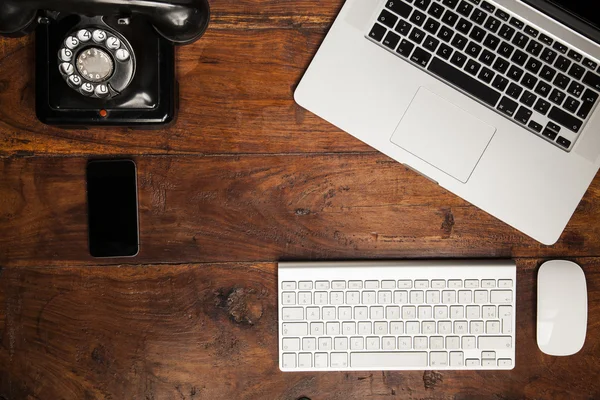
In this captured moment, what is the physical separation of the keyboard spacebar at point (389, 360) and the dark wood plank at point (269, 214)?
16 cm

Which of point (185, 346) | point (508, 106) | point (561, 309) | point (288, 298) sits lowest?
point (185, 346)

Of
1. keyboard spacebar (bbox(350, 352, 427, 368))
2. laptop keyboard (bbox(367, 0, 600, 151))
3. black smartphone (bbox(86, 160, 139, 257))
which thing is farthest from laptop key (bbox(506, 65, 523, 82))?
black smartphone (bbox(86, 160, 139, 257))

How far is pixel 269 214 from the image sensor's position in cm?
89

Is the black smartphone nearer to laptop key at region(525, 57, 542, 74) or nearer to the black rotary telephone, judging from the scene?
the black rotary telephone

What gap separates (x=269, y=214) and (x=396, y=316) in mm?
263

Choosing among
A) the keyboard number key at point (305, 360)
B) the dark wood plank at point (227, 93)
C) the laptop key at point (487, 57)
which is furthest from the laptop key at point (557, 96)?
the keyboard number key at point (305, 360)

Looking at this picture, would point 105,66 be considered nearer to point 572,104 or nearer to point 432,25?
point 432,25

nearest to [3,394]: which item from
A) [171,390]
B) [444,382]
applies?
[171,390]

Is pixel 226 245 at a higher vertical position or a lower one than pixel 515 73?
lower

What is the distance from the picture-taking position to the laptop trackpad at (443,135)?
2.72ft

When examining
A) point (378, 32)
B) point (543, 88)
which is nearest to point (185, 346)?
point (378, 32)

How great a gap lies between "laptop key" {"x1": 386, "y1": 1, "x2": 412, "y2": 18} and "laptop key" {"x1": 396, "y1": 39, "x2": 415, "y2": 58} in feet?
0.13

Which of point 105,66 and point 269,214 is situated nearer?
point 105,66

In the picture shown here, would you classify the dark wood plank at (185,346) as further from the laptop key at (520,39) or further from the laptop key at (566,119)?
the laptop key at (520,39)
